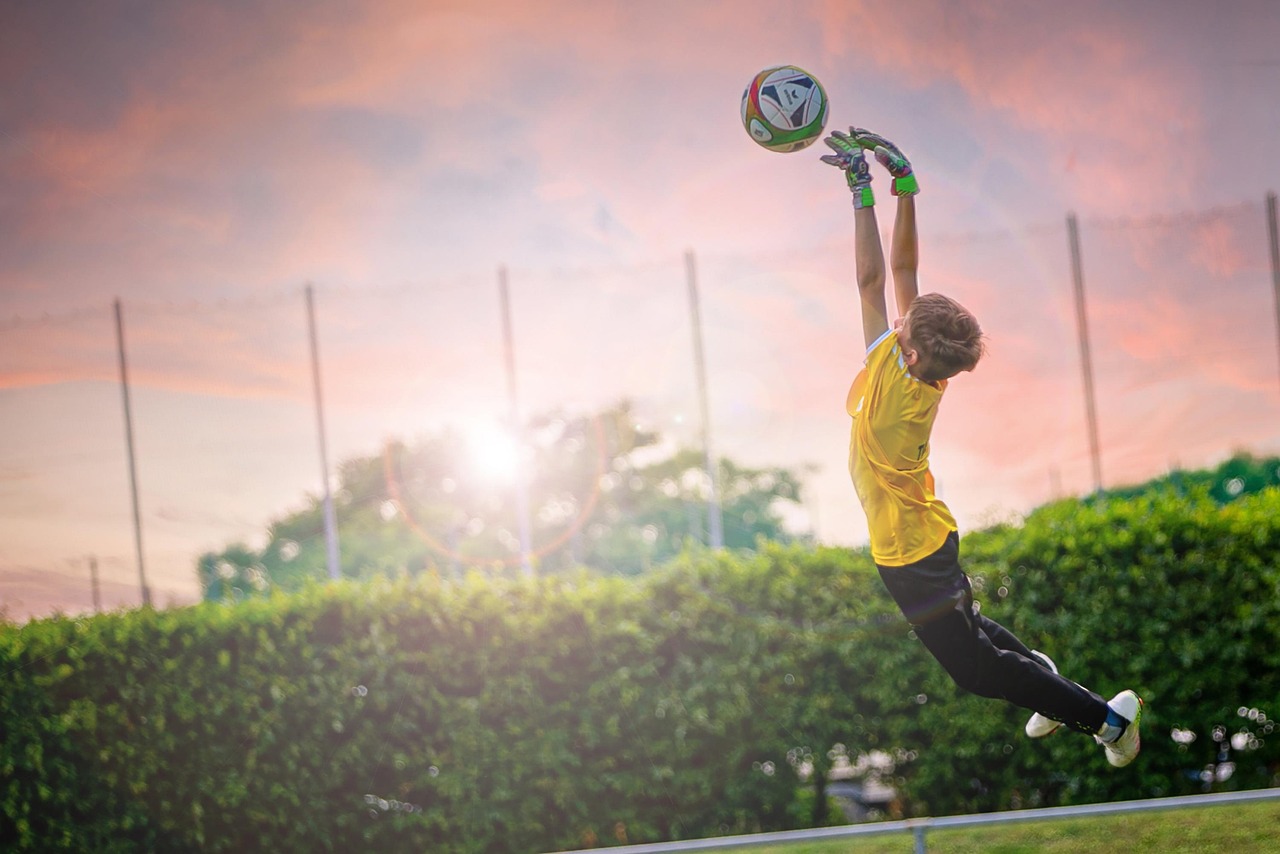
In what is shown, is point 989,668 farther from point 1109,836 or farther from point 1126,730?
point 1109,836

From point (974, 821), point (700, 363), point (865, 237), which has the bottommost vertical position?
point (974, 821)

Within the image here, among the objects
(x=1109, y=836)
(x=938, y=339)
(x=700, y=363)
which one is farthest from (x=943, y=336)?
(x=700, y=363)

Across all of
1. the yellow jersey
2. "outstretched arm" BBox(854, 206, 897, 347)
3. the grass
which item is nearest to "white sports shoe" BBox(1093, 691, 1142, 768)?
the yellow jersey

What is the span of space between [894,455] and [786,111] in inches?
62.4

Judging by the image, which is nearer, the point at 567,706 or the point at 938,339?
the point at 938,339

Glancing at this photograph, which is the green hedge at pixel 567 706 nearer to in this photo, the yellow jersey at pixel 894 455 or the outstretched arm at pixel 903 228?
the yellow jersey at pixel 894 455

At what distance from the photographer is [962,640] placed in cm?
429


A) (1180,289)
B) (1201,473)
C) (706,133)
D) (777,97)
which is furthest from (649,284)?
(777,97)

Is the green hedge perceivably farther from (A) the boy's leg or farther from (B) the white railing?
(A) the boy's leg

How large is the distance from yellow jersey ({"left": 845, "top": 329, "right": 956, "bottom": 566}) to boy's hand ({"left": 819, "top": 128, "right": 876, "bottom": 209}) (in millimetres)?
548

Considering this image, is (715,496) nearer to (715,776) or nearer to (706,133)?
(706,133)

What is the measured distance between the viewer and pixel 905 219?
4164mm

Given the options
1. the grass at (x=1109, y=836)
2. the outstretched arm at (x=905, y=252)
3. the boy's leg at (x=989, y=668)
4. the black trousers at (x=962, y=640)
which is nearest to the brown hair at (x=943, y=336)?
the outstretched arm at (x=905, y=252)

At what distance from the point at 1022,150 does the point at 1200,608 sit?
9.36 m
